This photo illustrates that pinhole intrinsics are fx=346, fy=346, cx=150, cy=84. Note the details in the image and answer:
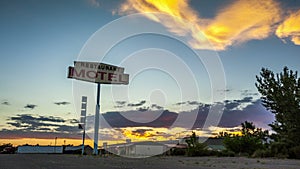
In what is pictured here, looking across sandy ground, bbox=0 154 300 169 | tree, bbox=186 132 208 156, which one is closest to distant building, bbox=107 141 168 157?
tree, bbox=186 132 208 156

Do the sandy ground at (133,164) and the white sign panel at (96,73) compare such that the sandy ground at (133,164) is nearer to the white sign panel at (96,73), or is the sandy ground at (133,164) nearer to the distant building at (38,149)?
the white sign panel at (96,73)

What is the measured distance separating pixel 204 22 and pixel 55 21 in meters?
11.4

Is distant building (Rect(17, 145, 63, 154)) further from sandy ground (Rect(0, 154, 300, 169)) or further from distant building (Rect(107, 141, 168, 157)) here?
sandy ground (Rect(0, 154, 300, 169))

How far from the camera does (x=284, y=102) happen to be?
37344mm

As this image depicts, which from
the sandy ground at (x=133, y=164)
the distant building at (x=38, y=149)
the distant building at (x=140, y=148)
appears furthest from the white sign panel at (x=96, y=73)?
the sandy ground at (x=133, y=164)

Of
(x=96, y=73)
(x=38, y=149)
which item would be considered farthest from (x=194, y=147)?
(x=38, y=149)

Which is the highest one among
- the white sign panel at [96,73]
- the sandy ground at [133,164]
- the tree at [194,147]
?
the white sign panel at [96,73]

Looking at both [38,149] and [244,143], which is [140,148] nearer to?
[244,143]

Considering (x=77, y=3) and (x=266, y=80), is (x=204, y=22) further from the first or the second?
(x=266, y=80)

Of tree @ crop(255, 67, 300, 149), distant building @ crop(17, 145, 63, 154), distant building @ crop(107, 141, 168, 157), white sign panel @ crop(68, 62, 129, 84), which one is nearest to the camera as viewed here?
tree @ crop(255, 67, 300, 149)

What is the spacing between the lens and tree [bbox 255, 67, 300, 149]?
3581 centimetres

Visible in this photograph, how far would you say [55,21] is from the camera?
26.1 m

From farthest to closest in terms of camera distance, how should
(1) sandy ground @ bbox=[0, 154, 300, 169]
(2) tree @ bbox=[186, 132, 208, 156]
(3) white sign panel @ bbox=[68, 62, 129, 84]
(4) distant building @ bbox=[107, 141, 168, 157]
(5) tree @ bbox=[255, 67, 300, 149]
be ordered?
1. (3) white sign panel @ bbox=[68, 62, 129, 84]
2. (4) distant building @ bbox=[107, 141, 168, 157]
3. (2) tree @ bbox=[186, 132, 208, 156]
4. (5) tree @ bbox=[255, 67, 300, 149]
5. (1) sandy ground @ bbox=[0, 154, 300, 169]

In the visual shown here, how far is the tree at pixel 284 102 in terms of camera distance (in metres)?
35.8
